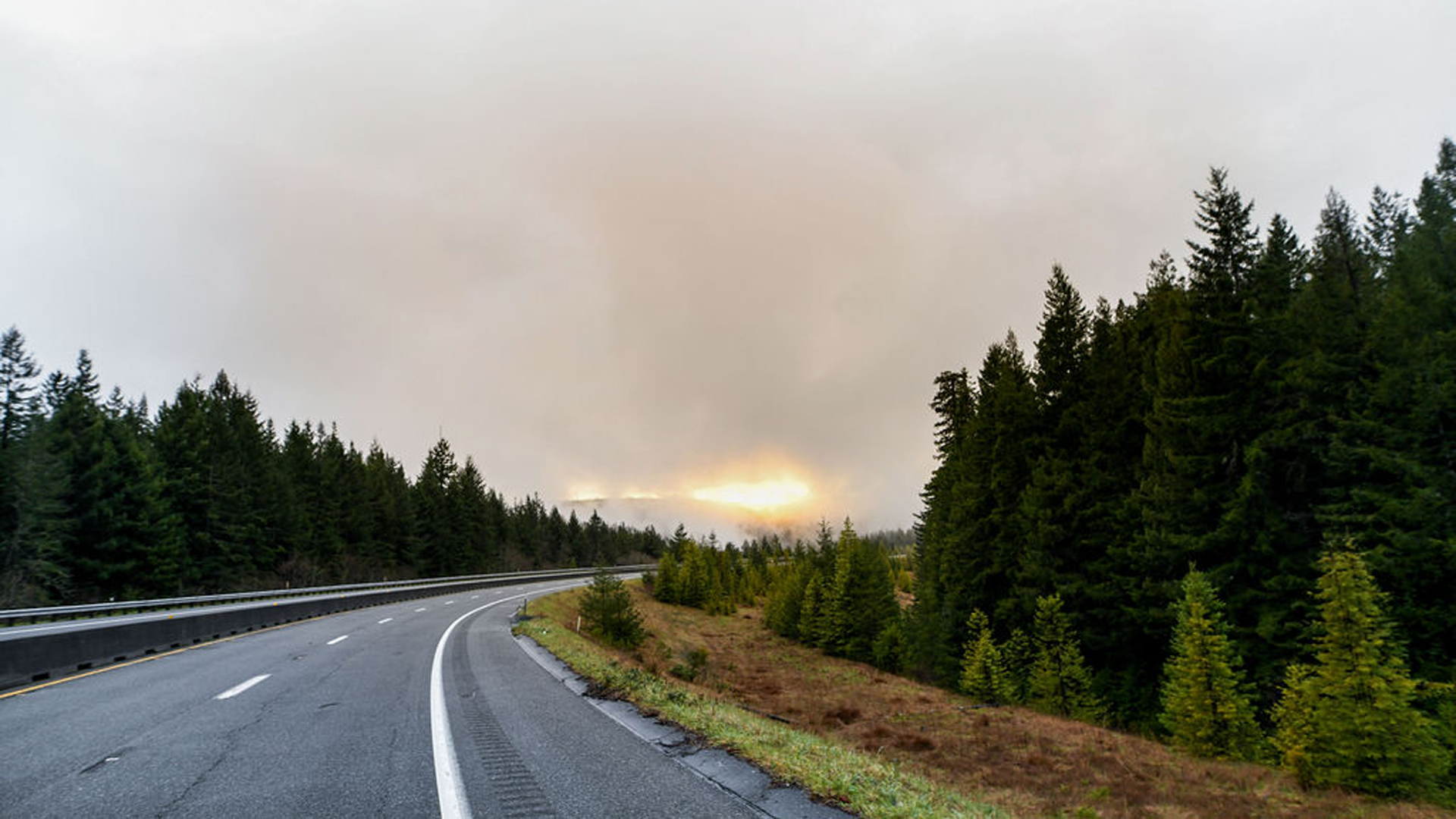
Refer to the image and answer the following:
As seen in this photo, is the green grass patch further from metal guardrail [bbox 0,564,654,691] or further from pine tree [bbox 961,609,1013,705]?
A: pine tree [bbox 961,609,1013,705]

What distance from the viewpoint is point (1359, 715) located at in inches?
588

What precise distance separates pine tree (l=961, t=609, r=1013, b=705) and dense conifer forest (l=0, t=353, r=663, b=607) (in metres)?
48.8

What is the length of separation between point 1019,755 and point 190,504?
57.3 metres

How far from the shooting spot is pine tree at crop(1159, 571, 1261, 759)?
20.0 m

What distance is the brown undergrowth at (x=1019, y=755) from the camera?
1387 cm

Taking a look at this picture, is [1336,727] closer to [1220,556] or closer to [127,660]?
[1220,556]

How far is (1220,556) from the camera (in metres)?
25.1

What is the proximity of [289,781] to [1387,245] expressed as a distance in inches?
1965

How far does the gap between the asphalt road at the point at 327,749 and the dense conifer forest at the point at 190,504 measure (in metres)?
33.8

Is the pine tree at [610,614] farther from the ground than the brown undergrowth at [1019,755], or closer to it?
farther from the ground

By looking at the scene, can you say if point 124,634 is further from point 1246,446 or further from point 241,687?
point 1246,446

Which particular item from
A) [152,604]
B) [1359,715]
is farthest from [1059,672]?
[152,604]

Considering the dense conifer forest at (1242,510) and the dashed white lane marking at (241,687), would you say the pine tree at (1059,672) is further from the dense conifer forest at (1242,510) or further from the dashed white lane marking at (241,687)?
the dashed white lane marking at (241,687)

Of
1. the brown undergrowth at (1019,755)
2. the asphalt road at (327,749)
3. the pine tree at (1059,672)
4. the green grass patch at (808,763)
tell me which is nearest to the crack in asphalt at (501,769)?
the asphalt road at (327,749)
